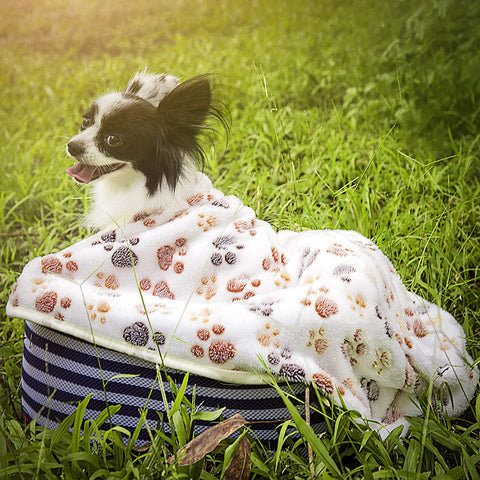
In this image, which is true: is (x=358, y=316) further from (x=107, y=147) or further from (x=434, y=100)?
(x=434, y=100)

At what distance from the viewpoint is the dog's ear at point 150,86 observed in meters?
1.59

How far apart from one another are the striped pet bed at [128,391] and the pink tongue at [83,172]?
42 cm

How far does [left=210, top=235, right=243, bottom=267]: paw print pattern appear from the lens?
4.87 ft

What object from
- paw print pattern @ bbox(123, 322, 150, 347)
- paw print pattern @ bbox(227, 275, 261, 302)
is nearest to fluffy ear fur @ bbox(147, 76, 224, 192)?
paw print pattern @ bbox(227, 275, 261, 302)

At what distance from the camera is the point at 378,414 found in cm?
142

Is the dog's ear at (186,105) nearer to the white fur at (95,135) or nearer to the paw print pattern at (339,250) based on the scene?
the white fur at (95,135)

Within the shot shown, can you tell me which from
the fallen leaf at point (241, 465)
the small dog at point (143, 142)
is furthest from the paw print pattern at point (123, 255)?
the fallen leaf at point (241, 465)

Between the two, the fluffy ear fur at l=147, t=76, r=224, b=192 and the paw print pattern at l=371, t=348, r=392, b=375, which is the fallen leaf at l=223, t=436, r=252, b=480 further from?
the fluffy ear fur at l=147, t=76, r=224, b=192

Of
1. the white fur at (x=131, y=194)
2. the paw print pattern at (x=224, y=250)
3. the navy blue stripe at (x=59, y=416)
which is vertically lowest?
the navy blue stripe at (x=59, y=416)

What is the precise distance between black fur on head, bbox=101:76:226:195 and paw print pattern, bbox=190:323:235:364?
47 centimetres

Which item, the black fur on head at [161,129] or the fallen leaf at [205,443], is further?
the black fur on head at [161,129]

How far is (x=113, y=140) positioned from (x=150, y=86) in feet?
0.75

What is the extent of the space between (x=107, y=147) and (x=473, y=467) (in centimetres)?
118

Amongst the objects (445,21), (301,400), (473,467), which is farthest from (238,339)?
(445,21)
